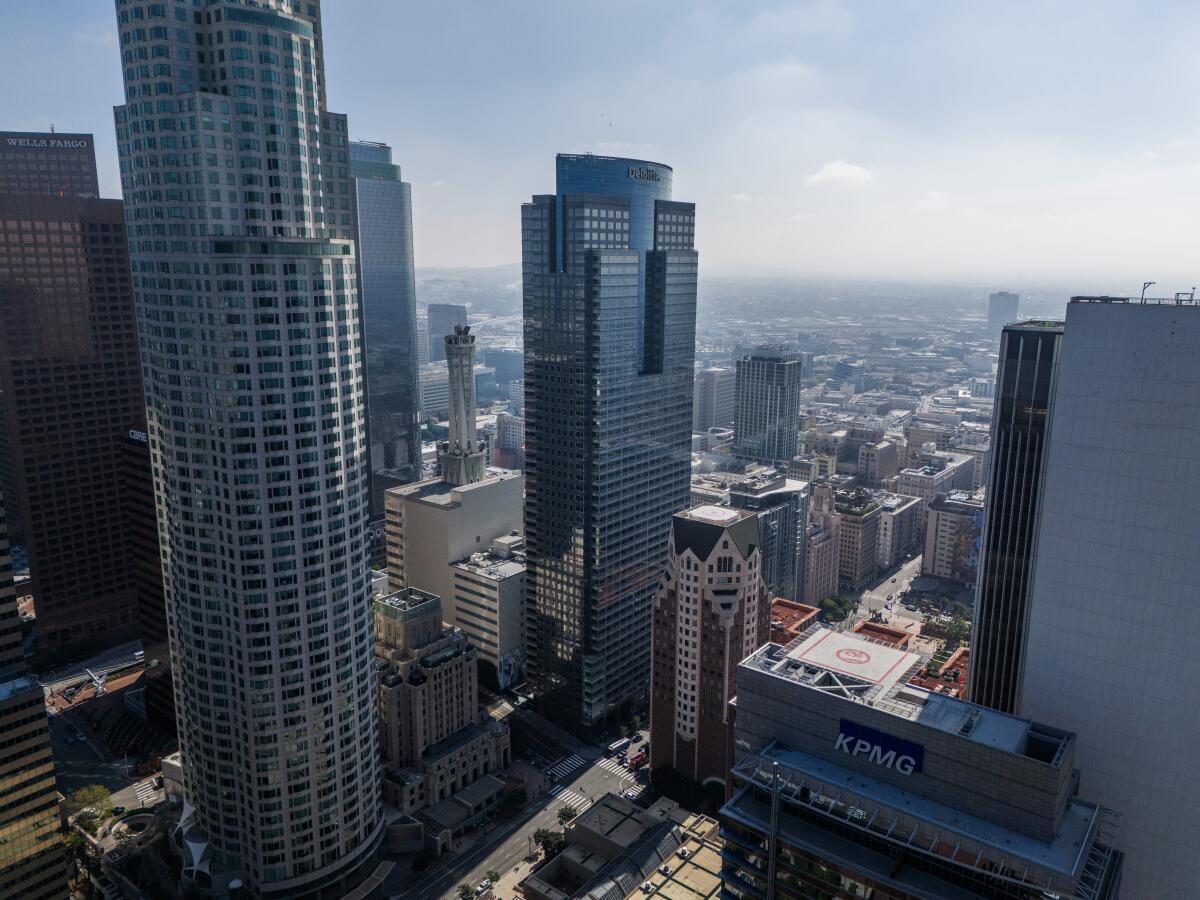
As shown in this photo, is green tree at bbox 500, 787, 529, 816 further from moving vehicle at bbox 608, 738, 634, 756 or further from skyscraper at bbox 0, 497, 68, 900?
skyscraper at bbox 0, 497, 68, 900

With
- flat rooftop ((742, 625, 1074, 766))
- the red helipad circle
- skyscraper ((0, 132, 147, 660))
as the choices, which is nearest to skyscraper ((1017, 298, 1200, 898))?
flat rooftop ((742, 625, 1074, 766))

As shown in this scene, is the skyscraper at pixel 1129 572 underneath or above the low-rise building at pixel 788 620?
above

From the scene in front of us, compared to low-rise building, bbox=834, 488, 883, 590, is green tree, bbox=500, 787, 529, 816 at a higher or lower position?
lower

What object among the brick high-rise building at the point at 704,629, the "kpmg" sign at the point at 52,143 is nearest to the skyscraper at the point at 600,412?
the brick high-rise building at the point at 704,629

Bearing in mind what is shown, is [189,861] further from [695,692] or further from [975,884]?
[975,884]

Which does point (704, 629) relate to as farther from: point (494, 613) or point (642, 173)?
point (642, 173)

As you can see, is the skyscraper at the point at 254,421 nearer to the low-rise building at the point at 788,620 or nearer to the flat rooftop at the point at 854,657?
the flat rooftop at the point at 854,657

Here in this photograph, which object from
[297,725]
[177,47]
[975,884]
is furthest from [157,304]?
[975,884]
